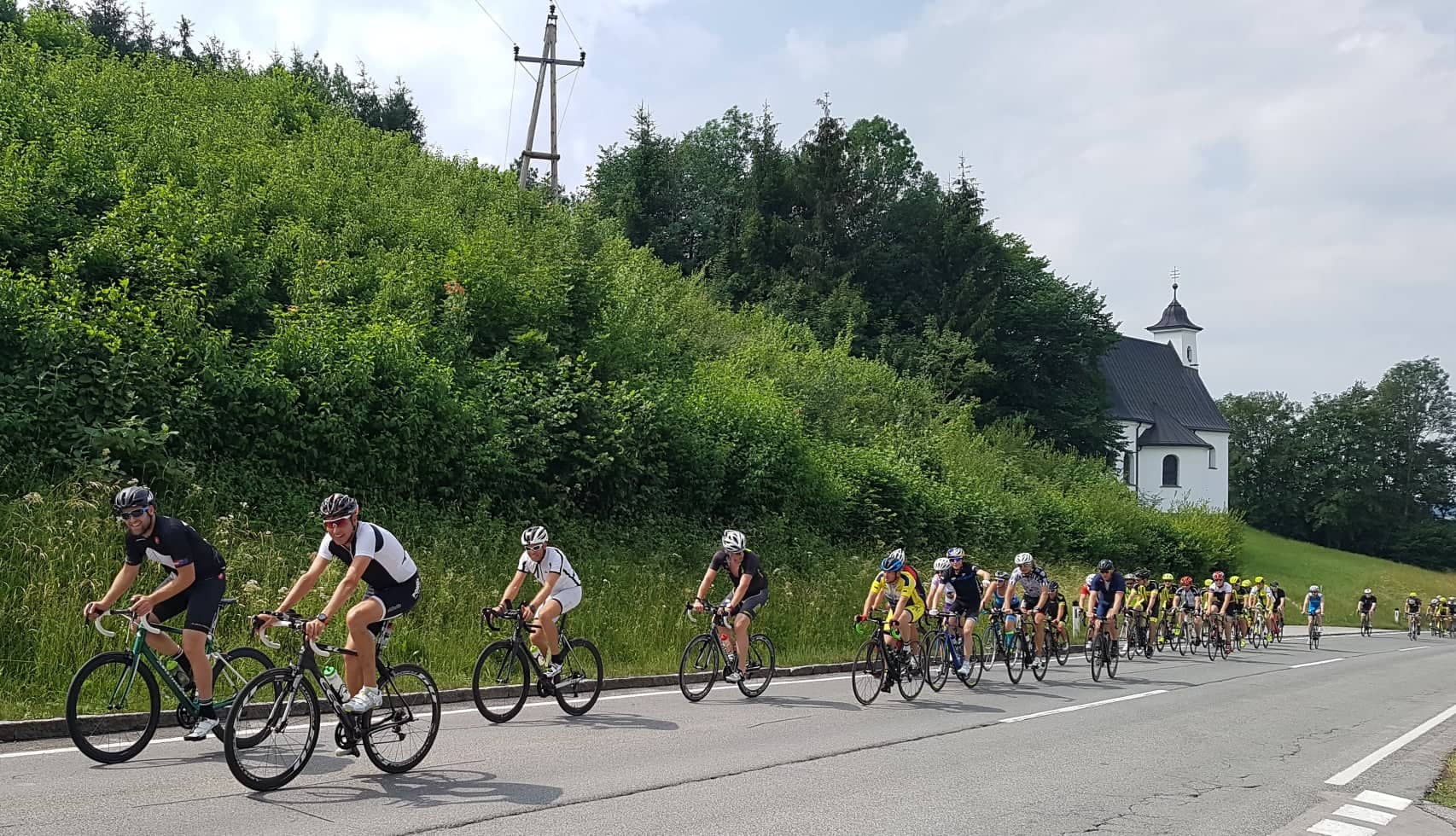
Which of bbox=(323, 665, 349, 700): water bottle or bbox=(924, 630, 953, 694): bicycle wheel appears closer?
bbox=(323, 665, 349, 700): water bottle

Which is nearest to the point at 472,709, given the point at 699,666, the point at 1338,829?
the point at 699,666

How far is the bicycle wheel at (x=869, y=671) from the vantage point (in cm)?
1372

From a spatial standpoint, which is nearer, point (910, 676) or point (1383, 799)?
point (1383, 799)

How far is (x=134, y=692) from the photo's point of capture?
8.37 meters

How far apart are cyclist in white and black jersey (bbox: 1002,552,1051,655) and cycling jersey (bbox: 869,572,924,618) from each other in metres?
4.06

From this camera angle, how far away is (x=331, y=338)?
17.5m

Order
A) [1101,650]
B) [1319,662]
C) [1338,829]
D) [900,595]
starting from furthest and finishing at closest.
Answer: [1319,662], [1101,650], [900,595], [1338,829]

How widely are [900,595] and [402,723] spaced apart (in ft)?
24.5

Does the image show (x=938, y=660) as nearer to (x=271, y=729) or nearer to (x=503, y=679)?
(x=503, y=679)

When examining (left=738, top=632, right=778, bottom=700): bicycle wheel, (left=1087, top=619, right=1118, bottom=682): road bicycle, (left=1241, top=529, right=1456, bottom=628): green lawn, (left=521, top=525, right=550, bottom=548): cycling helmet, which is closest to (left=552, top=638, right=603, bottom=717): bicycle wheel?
(left=521, top=525, right=550, bottom=548): cycling helmet

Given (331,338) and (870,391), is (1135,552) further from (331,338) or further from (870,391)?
(331,338)

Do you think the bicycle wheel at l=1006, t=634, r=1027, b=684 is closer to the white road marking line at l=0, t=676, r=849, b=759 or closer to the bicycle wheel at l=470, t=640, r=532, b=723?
the white road marking line at l=0, t=676, r=849, b=759

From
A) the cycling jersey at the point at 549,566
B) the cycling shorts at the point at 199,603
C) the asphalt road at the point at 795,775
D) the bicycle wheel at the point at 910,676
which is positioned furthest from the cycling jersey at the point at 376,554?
the bicycle wheel at the point at 910,676

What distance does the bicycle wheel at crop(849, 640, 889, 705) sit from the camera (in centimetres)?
1372
